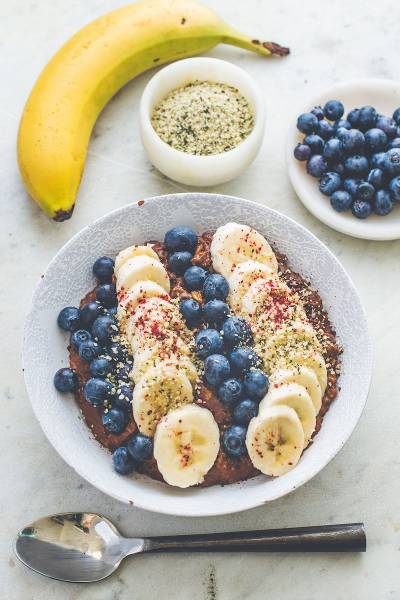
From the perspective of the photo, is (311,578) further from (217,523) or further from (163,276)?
(163,276)

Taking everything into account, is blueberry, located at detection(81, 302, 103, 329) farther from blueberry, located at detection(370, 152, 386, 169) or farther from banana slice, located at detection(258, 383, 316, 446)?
blueberry, located at detection(370, 152, 386, 169)

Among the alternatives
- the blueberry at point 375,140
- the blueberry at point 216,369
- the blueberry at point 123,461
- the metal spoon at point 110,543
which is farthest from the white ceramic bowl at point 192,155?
the metal spoon at point 110,543

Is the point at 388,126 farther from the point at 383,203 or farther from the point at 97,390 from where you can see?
the point at 97,390

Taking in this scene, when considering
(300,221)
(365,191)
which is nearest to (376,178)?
(365,191)

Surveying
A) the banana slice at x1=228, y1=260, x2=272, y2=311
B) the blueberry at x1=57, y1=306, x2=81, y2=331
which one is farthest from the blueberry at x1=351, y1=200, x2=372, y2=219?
the blueberry at x1=57, y1=306, x2=81, y2=331

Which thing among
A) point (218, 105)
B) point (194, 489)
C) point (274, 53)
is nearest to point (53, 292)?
point (194, 489)

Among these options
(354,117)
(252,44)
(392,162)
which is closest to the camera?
(392,162)
